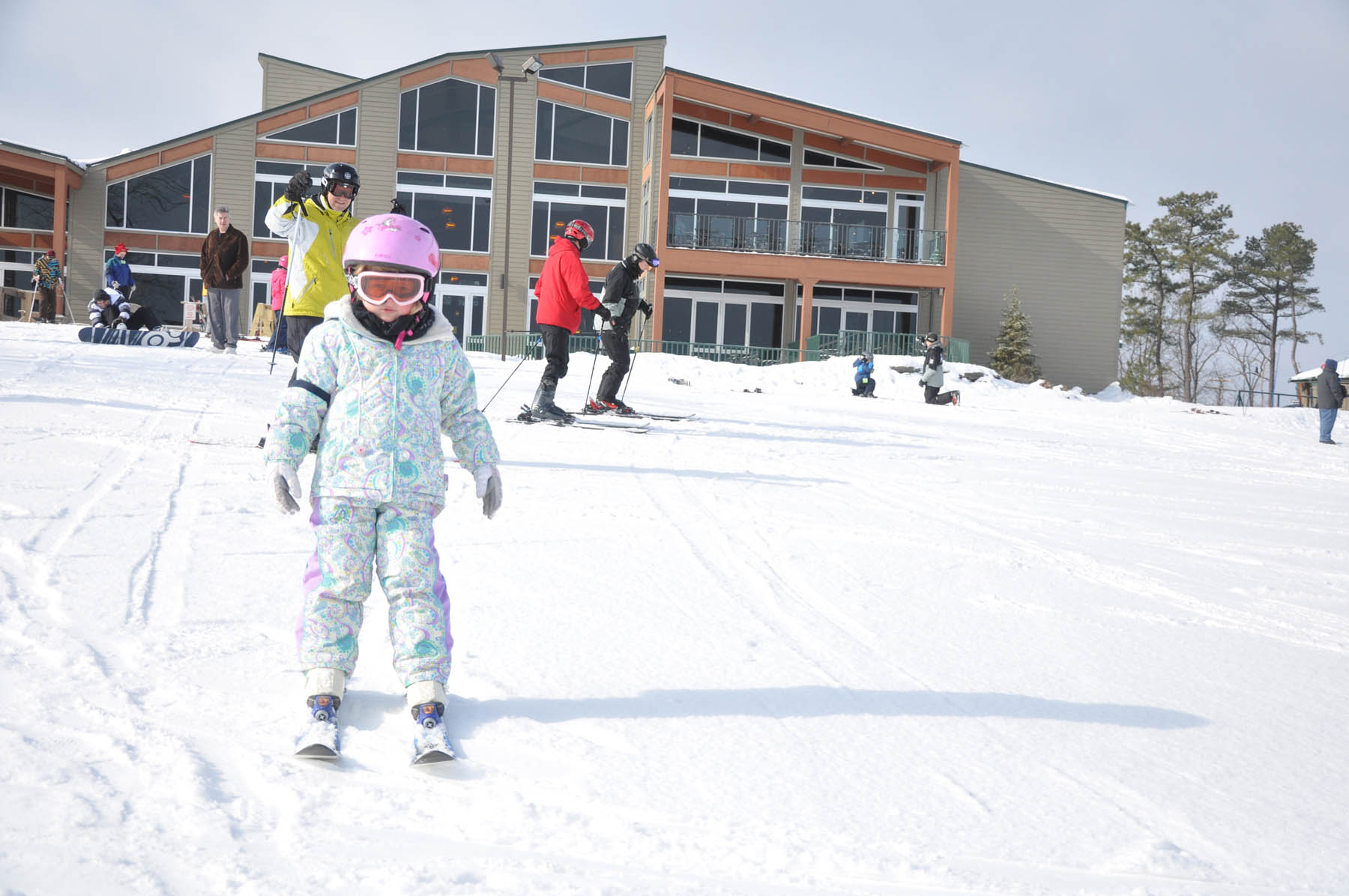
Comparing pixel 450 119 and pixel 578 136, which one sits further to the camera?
pixel 578 136

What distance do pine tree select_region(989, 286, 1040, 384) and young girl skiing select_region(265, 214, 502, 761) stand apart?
88.4ft

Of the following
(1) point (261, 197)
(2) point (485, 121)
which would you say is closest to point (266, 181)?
(1) point (261, 197)

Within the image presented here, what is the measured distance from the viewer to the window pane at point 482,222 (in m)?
30.4

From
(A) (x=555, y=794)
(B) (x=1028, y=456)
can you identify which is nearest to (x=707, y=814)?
(A) (x=555, y=794)

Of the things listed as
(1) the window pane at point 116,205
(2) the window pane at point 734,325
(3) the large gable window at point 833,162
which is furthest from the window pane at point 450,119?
(3) the large gable window at point 833,162

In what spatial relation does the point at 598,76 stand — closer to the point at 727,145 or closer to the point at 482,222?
the point at 727,145

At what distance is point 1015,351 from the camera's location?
1103 inches

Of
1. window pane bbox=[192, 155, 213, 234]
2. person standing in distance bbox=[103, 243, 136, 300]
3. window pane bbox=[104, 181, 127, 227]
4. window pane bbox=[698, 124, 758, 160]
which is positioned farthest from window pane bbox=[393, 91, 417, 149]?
person standing in distance bbox=[103, 243, 136, 300]

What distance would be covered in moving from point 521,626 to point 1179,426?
1503 centimetres

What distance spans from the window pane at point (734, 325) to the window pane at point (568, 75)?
7.93 meters

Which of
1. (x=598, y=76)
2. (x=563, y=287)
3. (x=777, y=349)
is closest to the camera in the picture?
(x=563, y=287)

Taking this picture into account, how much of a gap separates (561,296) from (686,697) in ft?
20.9

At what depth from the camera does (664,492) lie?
6504 mm

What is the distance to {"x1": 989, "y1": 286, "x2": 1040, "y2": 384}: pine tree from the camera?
2808 cm
